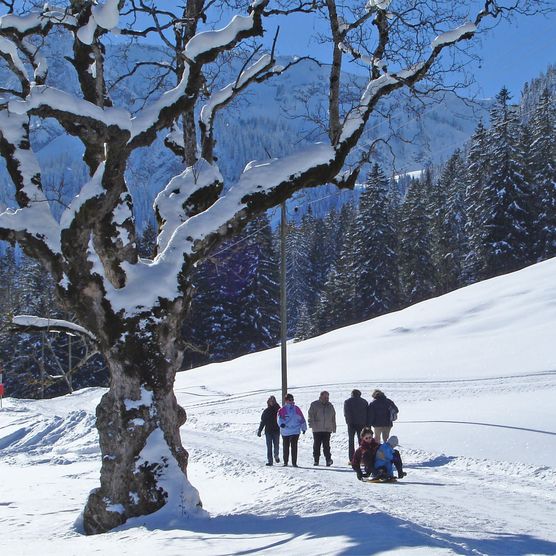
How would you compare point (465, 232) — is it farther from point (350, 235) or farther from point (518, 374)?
point (518, 374)

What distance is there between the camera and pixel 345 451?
15.7 meters

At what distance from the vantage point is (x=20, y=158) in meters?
8.23

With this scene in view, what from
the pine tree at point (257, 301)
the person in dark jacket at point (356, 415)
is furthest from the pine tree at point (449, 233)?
the person in dark jacket at point (356, 415)

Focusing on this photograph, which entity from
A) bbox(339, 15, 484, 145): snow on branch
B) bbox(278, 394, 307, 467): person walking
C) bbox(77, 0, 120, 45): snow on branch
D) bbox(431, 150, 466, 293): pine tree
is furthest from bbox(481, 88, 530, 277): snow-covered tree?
bbox(77, 0, 120, 45): snow on branch

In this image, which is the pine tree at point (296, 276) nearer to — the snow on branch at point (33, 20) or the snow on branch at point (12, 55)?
the snow on branch at point (12, 55)

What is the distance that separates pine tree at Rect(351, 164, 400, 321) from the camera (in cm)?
4766

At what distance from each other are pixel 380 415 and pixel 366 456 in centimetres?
241

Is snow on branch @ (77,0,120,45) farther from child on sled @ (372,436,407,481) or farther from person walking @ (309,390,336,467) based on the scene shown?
person walking @ (309,390,336,467)

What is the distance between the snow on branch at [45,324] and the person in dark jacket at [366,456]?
5.20 meters

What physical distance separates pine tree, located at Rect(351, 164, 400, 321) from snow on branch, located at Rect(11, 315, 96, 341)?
39.9 m

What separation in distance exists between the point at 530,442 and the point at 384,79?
324 inches

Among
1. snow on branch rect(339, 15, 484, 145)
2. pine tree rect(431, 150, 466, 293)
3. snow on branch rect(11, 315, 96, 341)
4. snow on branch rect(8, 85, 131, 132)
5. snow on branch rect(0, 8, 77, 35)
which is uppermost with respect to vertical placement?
pine tree rect(431, 150, 466, 293)

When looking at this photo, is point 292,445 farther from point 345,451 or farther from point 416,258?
point 416,258

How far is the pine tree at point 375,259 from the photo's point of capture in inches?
1876
